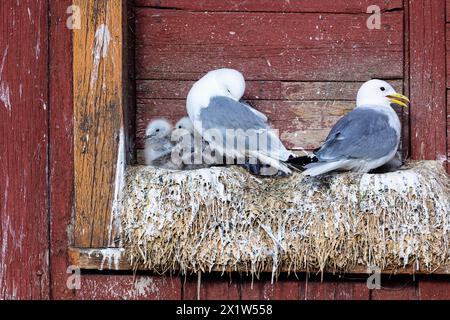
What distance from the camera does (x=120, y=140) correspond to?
11.2ft

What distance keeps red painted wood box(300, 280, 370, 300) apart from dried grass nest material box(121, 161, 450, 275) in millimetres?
185

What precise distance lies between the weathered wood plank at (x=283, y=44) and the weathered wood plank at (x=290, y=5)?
Answer: 1.1 inches

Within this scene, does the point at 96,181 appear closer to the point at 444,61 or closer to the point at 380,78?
the point at 380,78

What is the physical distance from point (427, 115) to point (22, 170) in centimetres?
174

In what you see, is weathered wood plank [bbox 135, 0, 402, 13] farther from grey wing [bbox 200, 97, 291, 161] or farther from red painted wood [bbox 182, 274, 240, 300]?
red painted wood [bbox 182, 274, 240, 300]

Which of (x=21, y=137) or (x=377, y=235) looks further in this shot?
(x=21, y=137)

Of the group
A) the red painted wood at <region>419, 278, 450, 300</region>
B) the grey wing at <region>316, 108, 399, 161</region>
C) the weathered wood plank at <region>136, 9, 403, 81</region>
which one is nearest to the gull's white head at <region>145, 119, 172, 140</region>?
the weathered wood plank at <region>136, 9, 403, 81</region>

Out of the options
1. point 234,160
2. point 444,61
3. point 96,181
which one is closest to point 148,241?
point 96,181

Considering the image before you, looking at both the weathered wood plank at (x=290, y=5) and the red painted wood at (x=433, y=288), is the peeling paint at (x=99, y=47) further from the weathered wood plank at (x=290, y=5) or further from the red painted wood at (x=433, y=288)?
the red painted wood at (x=433, y=288)

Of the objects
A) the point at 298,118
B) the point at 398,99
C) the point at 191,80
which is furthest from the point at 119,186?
the point at 398,99

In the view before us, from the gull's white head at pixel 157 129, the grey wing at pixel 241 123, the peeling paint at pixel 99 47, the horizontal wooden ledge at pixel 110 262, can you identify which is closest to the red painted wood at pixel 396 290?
the horizontal wooden ledge at pixel 110 262

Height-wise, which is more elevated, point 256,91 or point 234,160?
point 256,91

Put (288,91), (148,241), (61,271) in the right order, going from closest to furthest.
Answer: (148,241)
(61,271)
(288,91)

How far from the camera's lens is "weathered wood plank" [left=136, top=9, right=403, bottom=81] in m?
3.77
